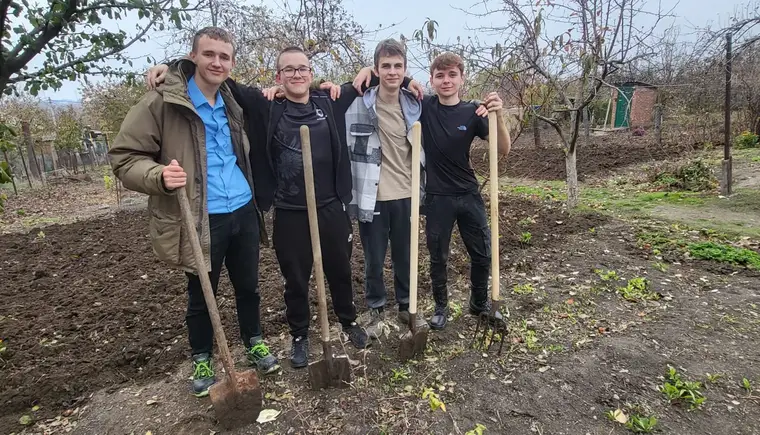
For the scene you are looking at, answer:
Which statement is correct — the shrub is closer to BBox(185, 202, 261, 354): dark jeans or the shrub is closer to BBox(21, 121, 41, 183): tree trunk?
BBox(185, 202, 261, 354): dark jeans

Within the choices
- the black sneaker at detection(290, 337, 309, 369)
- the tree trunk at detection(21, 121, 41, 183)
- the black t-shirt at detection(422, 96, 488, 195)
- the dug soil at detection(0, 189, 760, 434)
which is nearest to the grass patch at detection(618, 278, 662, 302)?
the dug soil at detection(0, 189, 760, 434)

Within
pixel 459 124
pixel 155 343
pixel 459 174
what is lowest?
pixel 155 343

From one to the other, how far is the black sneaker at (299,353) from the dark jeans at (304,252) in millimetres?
52

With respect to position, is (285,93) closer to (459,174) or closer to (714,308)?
(459,174)

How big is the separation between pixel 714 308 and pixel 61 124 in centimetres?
1937

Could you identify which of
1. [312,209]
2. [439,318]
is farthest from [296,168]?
[439,318]

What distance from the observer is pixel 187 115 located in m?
2.33

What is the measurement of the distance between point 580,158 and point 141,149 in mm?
11170

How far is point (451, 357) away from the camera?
3.06m

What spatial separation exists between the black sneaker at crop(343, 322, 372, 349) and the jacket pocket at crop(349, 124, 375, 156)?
120 centimetres

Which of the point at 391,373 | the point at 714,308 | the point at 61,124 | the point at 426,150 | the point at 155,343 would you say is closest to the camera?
the point at 391,373

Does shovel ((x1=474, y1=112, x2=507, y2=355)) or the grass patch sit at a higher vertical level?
shovel ((x1=474, y1=112, x2=507, y2=355))

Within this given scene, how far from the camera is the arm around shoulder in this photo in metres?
2.17

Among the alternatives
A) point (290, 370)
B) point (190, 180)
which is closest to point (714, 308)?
point (290, 370)
